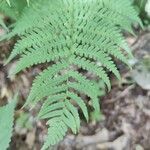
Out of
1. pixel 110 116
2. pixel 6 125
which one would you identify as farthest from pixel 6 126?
pixel 110 116

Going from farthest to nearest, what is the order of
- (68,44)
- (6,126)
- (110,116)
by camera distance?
1. (110,116)
2. (68,44)
3. (6,126)

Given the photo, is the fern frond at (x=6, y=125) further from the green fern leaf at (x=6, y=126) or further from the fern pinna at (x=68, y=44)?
the fern pinna at (x=68, y=44)

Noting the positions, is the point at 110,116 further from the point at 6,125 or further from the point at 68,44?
the point at 6,125

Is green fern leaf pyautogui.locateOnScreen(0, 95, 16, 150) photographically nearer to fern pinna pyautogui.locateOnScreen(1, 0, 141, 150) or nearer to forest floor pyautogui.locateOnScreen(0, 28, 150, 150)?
fern pinna pyautogui.locateOnScreen(1, 0, 141, 150)

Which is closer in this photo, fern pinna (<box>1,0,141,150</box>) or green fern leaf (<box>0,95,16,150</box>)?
green fern leaf (<box>0,95,16,150</box>)

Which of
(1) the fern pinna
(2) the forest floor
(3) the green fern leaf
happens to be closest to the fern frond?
(3) the green fern leaf

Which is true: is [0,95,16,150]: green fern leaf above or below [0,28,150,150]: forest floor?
below
